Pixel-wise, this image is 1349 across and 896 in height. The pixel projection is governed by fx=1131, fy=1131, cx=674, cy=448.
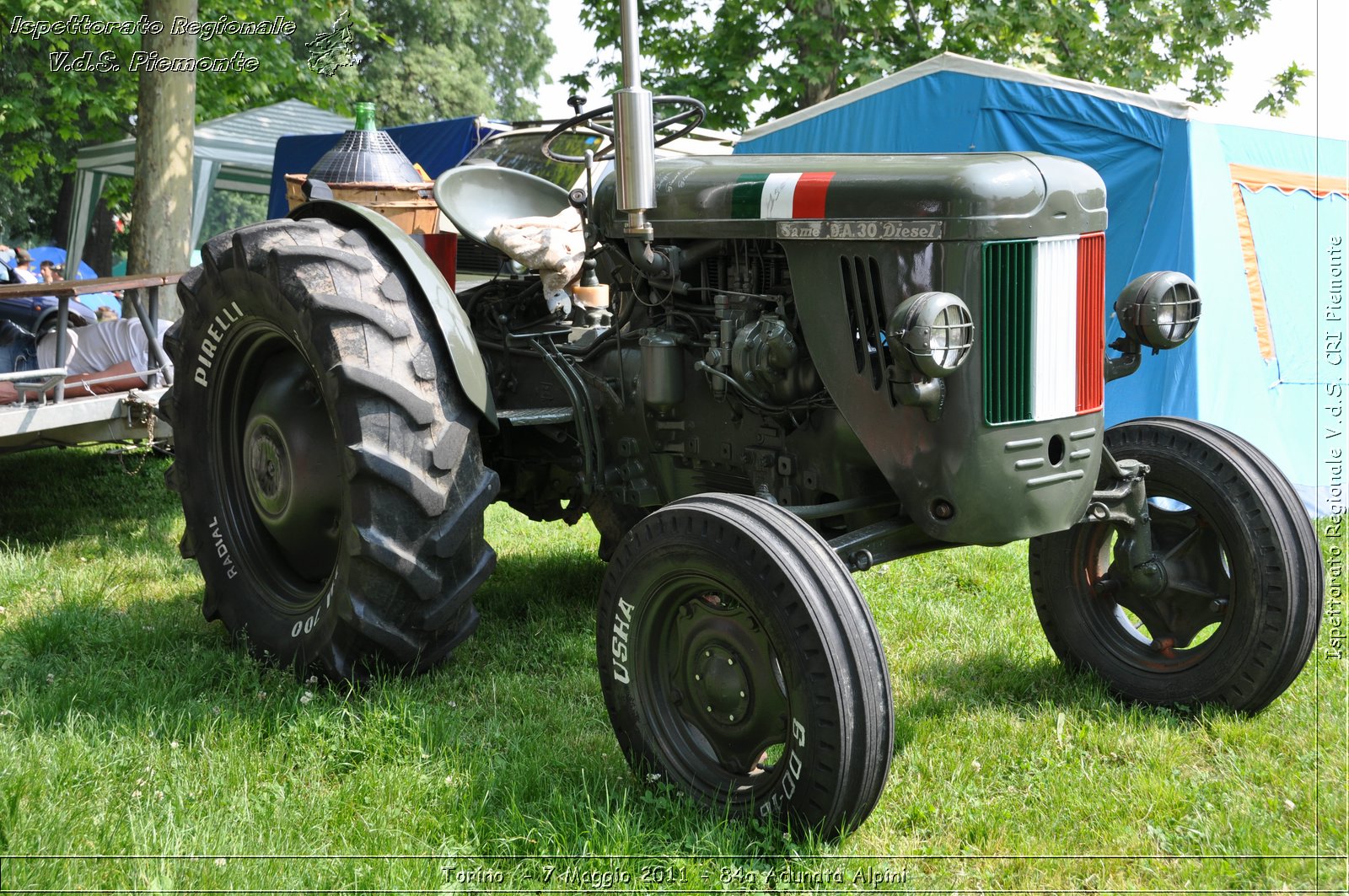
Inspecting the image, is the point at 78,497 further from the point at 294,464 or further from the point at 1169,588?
the point at 1169,588

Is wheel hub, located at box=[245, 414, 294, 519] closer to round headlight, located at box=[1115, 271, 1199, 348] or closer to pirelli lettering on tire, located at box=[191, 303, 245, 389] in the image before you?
pirelli lettering on tire, located at box=[191, 303, 245, 389]

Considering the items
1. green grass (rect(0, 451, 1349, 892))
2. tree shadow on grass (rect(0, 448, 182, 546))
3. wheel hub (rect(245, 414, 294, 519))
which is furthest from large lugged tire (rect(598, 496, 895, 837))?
tree shadow on grass (rect(0, 448, 182, 546))

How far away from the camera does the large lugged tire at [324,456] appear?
128 inches

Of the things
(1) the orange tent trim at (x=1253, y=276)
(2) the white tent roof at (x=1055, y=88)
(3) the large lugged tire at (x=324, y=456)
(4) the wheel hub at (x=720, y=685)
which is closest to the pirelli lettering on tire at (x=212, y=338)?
(3) the large lugged tire at (x=324, y=456)

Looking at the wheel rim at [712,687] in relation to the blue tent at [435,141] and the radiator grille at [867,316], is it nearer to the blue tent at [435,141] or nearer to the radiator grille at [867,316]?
the radiator grille at [867,316]

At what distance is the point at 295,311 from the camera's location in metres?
3.43

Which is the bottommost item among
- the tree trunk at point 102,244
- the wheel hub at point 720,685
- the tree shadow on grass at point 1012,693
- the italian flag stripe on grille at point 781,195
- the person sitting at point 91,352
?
the tree shadow on grass at point 1012,693

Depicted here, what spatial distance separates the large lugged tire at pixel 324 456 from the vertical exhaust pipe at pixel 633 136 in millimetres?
817

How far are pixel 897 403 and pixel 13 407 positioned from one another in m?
4.15

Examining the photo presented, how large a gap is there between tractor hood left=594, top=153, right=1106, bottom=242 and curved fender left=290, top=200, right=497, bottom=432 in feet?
2.46

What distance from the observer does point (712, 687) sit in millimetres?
2795

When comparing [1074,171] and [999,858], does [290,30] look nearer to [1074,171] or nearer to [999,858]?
[1074,171]

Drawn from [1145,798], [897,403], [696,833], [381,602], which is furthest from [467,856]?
[1145,798]

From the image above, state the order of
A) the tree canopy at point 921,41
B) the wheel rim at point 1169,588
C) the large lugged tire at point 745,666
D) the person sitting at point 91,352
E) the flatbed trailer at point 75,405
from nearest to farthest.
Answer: the large lugged tire at point 745,666, the wheel rim at point 1169,588, the flatbed trailer at point 75,405, the person sitting at point 91,352, the tree canopy at point 921,41
